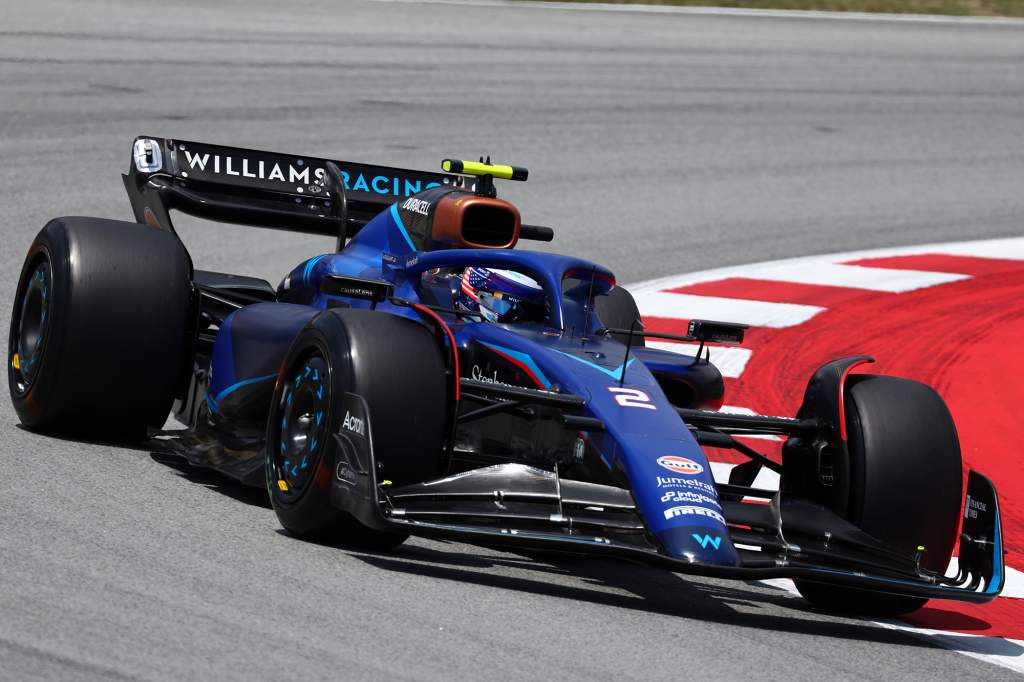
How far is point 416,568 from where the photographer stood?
18.7 feet

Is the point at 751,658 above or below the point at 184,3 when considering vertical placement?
below

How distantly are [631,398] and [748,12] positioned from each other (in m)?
20.1

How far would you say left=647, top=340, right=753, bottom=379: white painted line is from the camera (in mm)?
9656

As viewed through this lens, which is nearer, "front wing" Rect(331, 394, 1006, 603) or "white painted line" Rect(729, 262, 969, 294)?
"front wing" Rect(331, 394, 1006, 603)

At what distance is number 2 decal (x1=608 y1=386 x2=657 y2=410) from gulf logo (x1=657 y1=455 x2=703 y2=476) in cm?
29

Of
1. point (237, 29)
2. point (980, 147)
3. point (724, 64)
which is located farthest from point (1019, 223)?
point (237, 29)

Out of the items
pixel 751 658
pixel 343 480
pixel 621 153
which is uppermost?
pixel 621 153

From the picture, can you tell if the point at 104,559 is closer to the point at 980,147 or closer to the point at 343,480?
the point at 343,480

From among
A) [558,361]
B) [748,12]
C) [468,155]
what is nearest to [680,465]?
[558,361]

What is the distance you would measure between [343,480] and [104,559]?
83 cm

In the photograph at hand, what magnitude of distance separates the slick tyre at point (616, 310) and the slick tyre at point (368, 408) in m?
2.05

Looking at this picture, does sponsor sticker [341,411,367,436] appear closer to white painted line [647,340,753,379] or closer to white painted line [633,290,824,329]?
white painted line [647,340,753,379]

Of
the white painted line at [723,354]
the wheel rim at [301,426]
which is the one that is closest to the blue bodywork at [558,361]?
the wheel rim at [301,426]

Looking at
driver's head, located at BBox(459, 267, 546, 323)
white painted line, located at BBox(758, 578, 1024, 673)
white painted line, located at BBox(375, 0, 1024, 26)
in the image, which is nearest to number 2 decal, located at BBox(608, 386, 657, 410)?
driver's head, located at BBox(459, 267, 546, 323)
